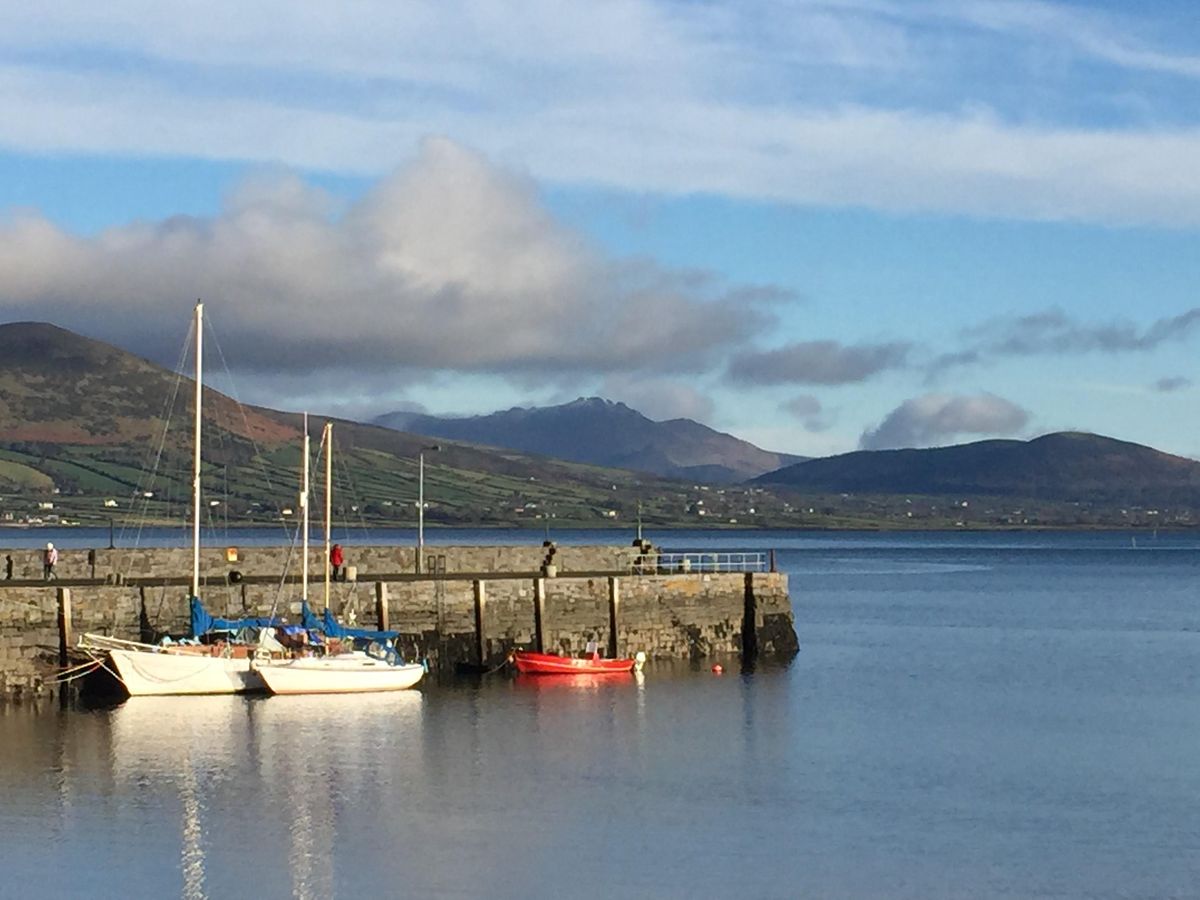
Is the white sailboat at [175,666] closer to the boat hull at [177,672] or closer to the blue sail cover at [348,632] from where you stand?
the boat hull at [177,672]

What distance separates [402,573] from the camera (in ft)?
222

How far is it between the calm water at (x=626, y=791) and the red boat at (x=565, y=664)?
728 millimetres

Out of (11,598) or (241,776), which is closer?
(241,776)

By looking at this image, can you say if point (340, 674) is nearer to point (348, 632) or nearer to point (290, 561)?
point (348, 632)

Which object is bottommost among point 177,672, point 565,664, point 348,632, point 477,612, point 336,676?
point 565,664

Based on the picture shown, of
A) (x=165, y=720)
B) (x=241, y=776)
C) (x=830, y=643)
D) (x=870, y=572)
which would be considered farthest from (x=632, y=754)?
(x=870, y=572)

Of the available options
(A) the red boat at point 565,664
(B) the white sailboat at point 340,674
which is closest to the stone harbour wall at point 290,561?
(A) the red boat at point 565,664

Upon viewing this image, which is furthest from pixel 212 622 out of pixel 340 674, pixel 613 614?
pixel 613 614

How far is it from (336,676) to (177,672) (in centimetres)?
459

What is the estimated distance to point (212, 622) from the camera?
56.0 metres

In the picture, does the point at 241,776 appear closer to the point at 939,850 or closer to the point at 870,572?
the point at 939,850

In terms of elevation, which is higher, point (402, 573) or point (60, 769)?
point (402, 573)

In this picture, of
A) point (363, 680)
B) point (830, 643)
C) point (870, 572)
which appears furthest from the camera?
point (870, 572)

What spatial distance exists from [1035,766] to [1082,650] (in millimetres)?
37294
